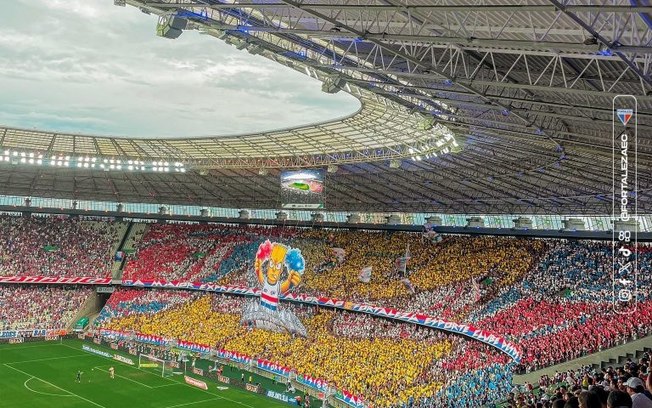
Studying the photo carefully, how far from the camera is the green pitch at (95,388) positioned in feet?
130

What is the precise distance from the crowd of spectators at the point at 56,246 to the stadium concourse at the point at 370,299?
0.16 meters

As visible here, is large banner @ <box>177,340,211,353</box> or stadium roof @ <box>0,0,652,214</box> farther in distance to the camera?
large banner @ <box>177,340,211,353</box>

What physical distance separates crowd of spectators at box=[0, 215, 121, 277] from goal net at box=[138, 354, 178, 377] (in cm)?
1865

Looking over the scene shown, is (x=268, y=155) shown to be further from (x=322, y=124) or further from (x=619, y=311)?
(x=619, y=311)

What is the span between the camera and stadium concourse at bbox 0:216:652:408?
35.4 meters

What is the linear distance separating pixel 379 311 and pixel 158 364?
16.5 metres

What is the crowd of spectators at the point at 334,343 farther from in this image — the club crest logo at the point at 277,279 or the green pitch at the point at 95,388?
the green pitch at the point at 95,388

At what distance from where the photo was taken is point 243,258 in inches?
2506

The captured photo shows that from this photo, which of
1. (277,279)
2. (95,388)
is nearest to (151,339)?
(95,388)

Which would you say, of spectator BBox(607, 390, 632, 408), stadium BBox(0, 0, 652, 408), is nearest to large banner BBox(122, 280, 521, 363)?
stadium BBox(0, 0, 652, 408)

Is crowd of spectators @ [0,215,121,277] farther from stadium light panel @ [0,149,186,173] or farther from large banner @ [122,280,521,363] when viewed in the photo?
stadium light panel @ [0,149,186,173]

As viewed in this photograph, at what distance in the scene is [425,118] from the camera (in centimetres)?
3161

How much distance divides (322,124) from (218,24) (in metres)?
17.5

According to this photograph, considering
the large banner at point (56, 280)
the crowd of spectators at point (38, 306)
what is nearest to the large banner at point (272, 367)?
the crowd of spectators at point (38, 306)
